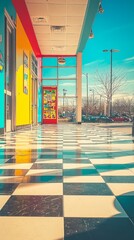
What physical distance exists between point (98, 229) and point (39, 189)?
78cm

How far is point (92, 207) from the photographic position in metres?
1.62

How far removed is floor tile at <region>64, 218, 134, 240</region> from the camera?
1218 millimetres

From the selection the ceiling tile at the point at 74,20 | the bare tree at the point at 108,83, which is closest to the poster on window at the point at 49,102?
the ceiling tile at the point at 74,20

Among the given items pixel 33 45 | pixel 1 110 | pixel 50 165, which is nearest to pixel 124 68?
pixel 33 45

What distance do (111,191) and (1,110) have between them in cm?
591

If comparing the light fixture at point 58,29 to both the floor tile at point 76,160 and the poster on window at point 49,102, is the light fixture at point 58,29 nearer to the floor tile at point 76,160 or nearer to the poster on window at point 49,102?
the poster on window at point 49,102

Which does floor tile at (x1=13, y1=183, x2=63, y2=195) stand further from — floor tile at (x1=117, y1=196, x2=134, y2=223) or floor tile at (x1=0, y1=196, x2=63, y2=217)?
floor tile at (x1=117, y1=196, x2=134, y2=223)

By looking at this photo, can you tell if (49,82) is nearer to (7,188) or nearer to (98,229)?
(7,188)

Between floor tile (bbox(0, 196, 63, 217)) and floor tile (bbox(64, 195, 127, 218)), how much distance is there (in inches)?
2.1

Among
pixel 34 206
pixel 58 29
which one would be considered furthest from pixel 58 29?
pixel 34 206

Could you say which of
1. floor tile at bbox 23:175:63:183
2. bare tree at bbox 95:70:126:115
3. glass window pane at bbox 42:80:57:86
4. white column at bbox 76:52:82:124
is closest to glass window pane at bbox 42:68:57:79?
glass window pane at bbox 42:80:57:86

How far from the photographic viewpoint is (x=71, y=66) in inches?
655

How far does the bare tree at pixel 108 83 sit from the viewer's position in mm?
27797

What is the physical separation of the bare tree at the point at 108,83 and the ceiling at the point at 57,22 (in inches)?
522
